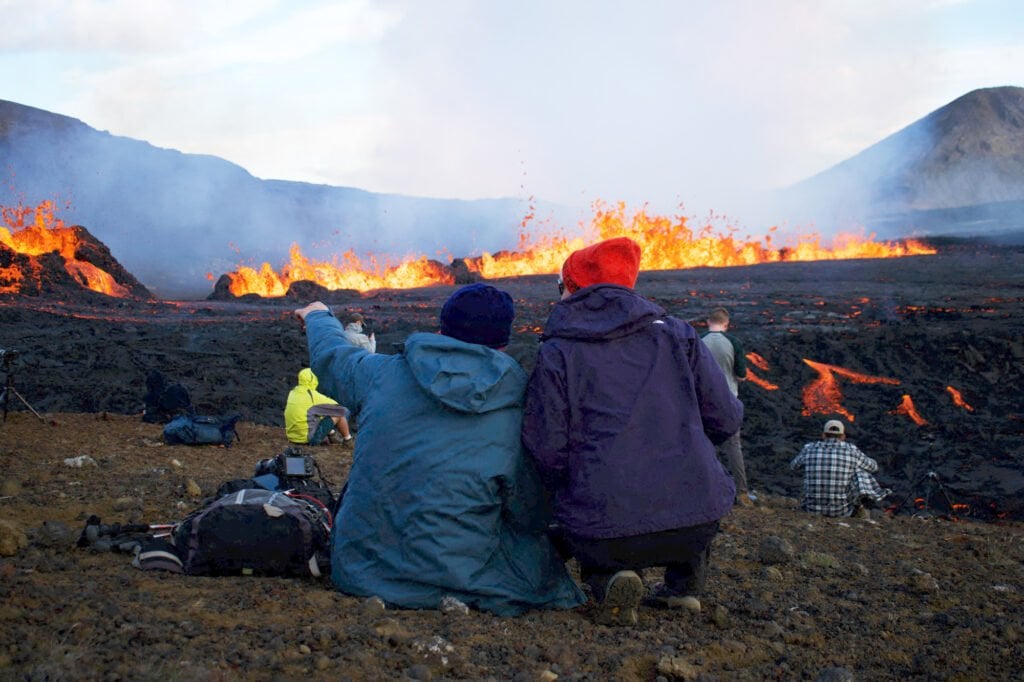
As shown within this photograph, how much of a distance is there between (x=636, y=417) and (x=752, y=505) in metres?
4.42

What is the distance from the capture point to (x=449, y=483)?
369 centimetres

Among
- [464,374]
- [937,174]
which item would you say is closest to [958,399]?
[464,374]

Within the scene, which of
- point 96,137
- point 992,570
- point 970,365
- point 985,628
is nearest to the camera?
point 985,628

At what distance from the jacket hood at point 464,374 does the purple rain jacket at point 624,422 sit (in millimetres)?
106

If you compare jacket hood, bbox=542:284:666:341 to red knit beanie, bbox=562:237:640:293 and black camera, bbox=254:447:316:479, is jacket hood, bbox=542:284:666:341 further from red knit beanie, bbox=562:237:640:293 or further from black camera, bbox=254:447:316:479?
black camera, bbox=254:447:316:479

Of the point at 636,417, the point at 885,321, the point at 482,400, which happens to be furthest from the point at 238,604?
the point at 885,321

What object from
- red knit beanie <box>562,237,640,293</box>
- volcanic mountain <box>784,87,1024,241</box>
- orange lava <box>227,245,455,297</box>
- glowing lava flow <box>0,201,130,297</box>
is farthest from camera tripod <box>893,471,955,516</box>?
volcanic mountain <box>784,87,1024,241</box>

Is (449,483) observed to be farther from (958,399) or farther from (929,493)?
(958,399)

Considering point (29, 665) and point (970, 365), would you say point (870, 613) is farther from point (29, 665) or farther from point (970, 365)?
point (970, 365)

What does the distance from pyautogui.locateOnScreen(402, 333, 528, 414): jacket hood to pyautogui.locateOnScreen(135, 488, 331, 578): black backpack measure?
966mm

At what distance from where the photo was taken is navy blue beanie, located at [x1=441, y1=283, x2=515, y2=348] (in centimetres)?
387

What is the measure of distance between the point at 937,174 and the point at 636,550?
8642cm

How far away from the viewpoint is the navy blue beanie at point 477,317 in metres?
3.87

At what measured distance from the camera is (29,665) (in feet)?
8.86
